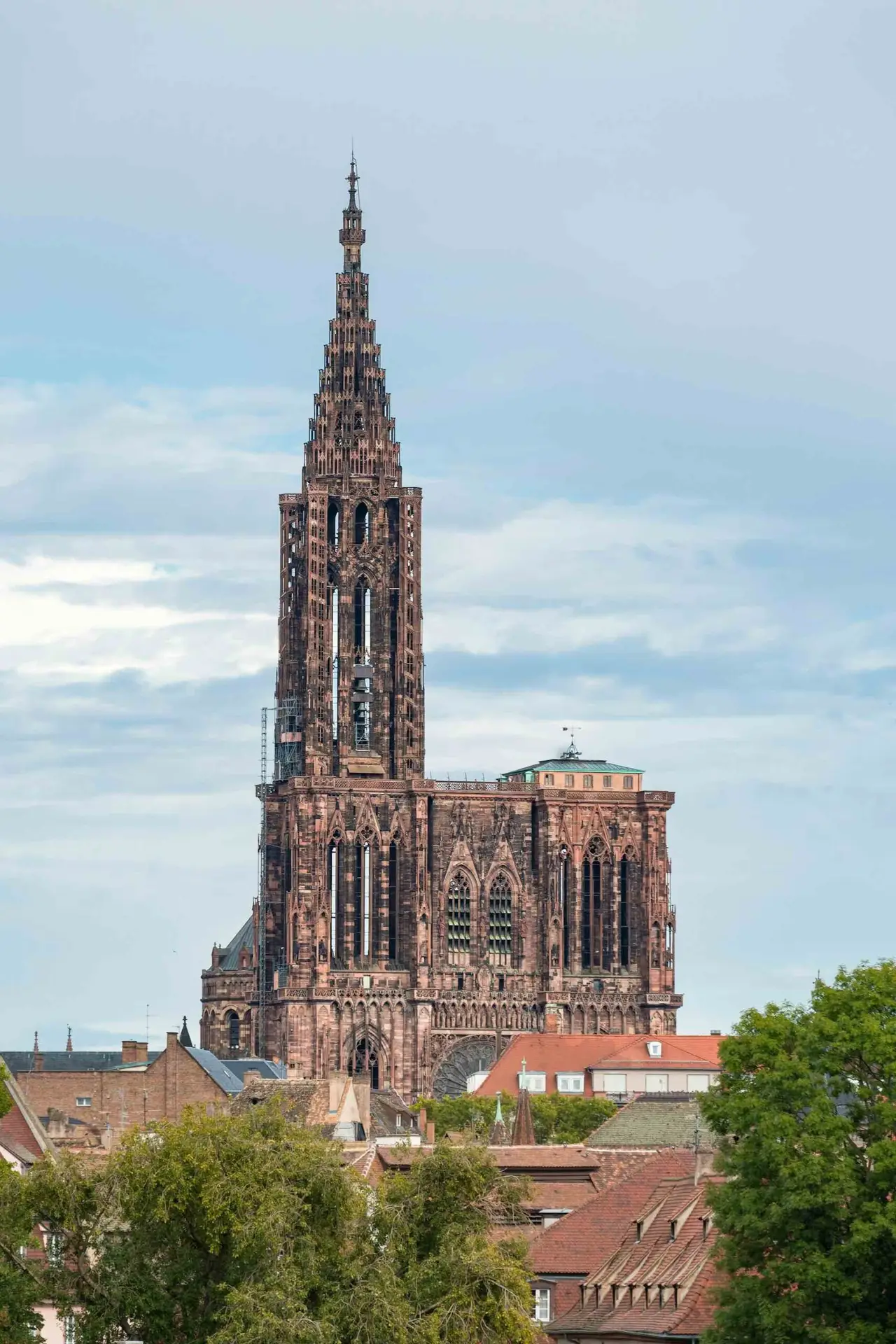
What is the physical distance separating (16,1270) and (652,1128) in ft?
168

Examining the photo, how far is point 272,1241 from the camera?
96125 millimetres

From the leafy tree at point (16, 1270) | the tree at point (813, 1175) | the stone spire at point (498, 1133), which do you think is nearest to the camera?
the tree at point (813, 1175)

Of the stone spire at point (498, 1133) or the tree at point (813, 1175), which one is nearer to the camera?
the tree at point (813, 1175)

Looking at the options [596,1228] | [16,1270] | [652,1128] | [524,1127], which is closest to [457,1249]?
[596,1228]

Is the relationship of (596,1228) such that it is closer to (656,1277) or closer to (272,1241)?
(656,1277)

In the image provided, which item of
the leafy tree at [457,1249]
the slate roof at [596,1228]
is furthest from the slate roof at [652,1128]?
the leafy tree at [457,1249]

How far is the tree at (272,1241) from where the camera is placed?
9562 centimetres

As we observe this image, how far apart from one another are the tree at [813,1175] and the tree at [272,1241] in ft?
24.0

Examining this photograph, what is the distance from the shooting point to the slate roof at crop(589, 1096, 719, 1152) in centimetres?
13912

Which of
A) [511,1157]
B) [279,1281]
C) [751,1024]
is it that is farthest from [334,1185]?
[511,1157]

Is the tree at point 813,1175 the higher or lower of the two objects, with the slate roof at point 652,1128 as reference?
lower

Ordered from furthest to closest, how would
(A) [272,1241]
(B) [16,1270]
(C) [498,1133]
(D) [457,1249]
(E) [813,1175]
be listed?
(C) [498,1133], (B) [16,1270], (D) [457,1249], (A) [272,1241], (E) [813,1175]

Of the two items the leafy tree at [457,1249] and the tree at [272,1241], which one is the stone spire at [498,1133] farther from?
the tree at [272,1241]

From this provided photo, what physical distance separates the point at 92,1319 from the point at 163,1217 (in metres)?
3.32
